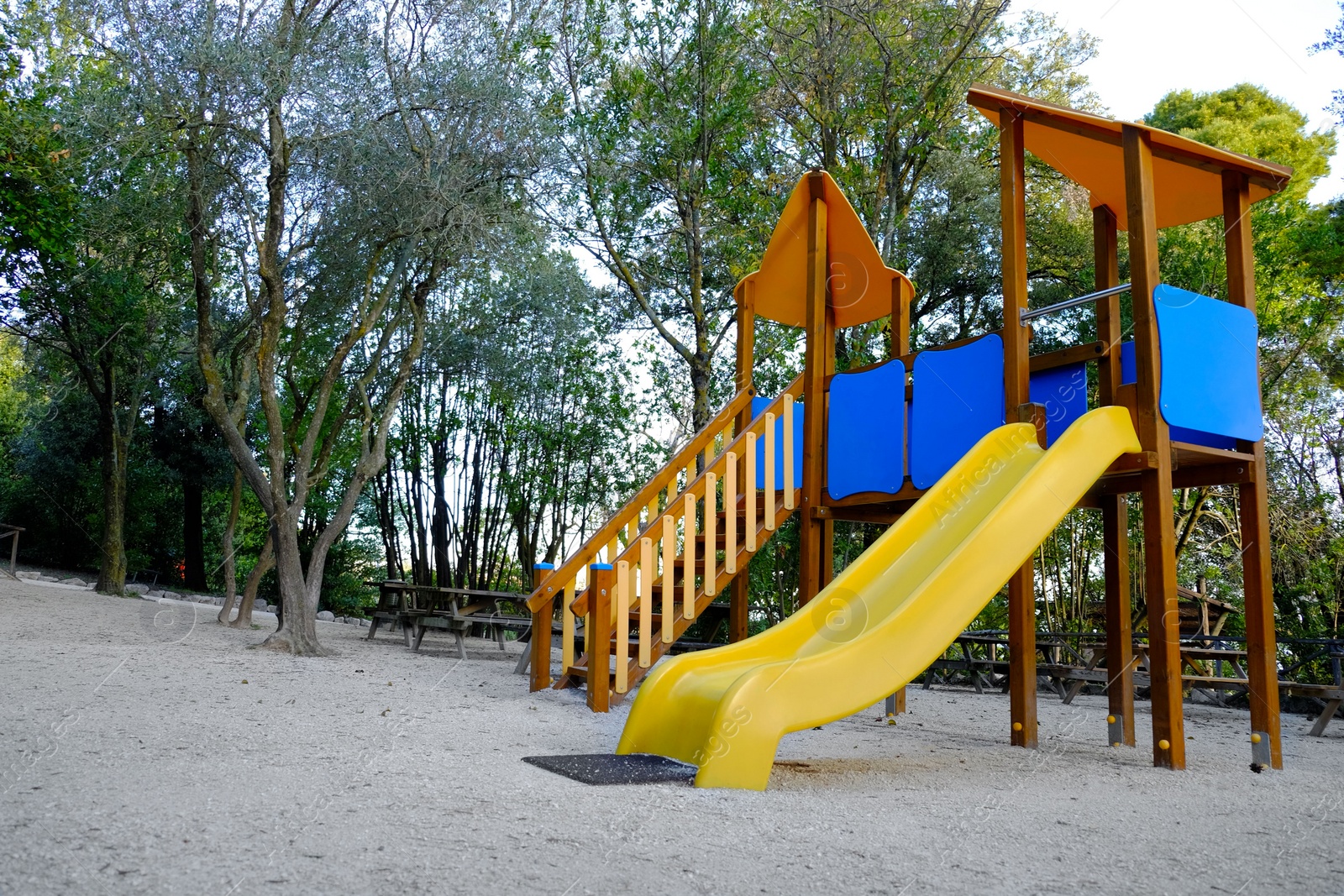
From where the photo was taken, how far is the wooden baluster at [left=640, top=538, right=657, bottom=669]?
622cm

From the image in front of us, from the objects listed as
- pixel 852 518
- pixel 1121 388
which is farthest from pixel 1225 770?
pixel 852 518

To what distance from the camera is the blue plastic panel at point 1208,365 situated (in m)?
4.98

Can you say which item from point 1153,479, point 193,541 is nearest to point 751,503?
point 1153,479

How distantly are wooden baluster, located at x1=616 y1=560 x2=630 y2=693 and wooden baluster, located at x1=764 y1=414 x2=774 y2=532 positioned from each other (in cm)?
120

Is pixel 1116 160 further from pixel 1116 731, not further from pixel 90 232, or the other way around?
pixel 90 232

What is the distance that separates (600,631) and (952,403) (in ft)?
9.02

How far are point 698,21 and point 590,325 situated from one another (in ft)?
15.6

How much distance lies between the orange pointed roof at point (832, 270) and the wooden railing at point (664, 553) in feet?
3.69

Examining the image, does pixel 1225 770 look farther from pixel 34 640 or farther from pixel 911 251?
pixel 911 251

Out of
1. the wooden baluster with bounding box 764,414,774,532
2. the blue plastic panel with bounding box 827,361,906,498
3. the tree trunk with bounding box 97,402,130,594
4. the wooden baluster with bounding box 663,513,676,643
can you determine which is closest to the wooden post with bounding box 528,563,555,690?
the wooden baluster with bounding box 663,513,676,643

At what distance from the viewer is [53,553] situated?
20.5 metres

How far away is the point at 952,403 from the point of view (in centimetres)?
600

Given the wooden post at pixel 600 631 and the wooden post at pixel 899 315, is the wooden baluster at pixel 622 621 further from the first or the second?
the wooden post at pixel 899 315

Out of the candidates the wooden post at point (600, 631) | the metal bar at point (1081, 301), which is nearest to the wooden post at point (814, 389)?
the wooden post at point (600, 631)
